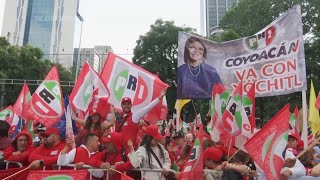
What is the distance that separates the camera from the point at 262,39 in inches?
311

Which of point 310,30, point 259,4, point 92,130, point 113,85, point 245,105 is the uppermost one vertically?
point 259,4

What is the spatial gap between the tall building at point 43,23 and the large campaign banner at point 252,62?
96278 millimetres

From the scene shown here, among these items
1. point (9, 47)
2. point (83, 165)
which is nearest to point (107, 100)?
point (83, 165)

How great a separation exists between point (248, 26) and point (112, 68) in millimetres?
22270

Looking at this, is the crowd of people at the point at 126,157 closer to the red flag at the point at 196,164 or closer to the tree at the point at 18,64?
the red flag at the point at 196,164

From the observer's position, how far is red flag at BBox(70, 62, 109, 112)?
741 centimetres

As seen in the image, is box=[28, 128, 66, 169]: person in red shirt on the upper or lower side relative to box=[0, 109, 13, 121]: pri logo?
lower

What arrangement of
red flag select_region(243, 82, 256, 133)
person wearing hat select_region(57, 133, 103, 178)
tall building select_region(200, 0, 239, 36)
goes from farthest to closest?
1. tall building select_region(200, 0, 239, 36)
2. red flag select_region(243, 82, 256, 133)
3. person wearing hat select_region(57, 133, 103, 178)

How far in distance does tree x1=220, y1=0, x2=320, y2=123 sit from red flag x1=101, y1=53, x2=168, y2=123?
63.7ft

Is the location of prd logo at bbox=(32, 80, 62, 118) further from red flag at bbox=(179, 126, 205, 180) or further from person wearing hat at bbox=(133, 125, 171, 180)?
red flag at bbox=(179, 126, 205, 180)

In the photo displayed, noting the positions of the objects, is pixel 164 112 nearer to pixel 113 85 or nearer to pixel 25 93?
pixel 113 85

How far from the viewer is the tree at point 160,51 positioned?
39.1 m

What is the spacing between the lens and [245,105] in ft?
20.3

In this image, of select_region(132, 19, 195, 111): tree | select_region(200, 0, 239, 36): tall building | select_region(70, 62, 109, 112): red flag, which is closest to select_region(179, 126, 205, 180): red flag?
select_region(70, 62, 109, 112): red flag
